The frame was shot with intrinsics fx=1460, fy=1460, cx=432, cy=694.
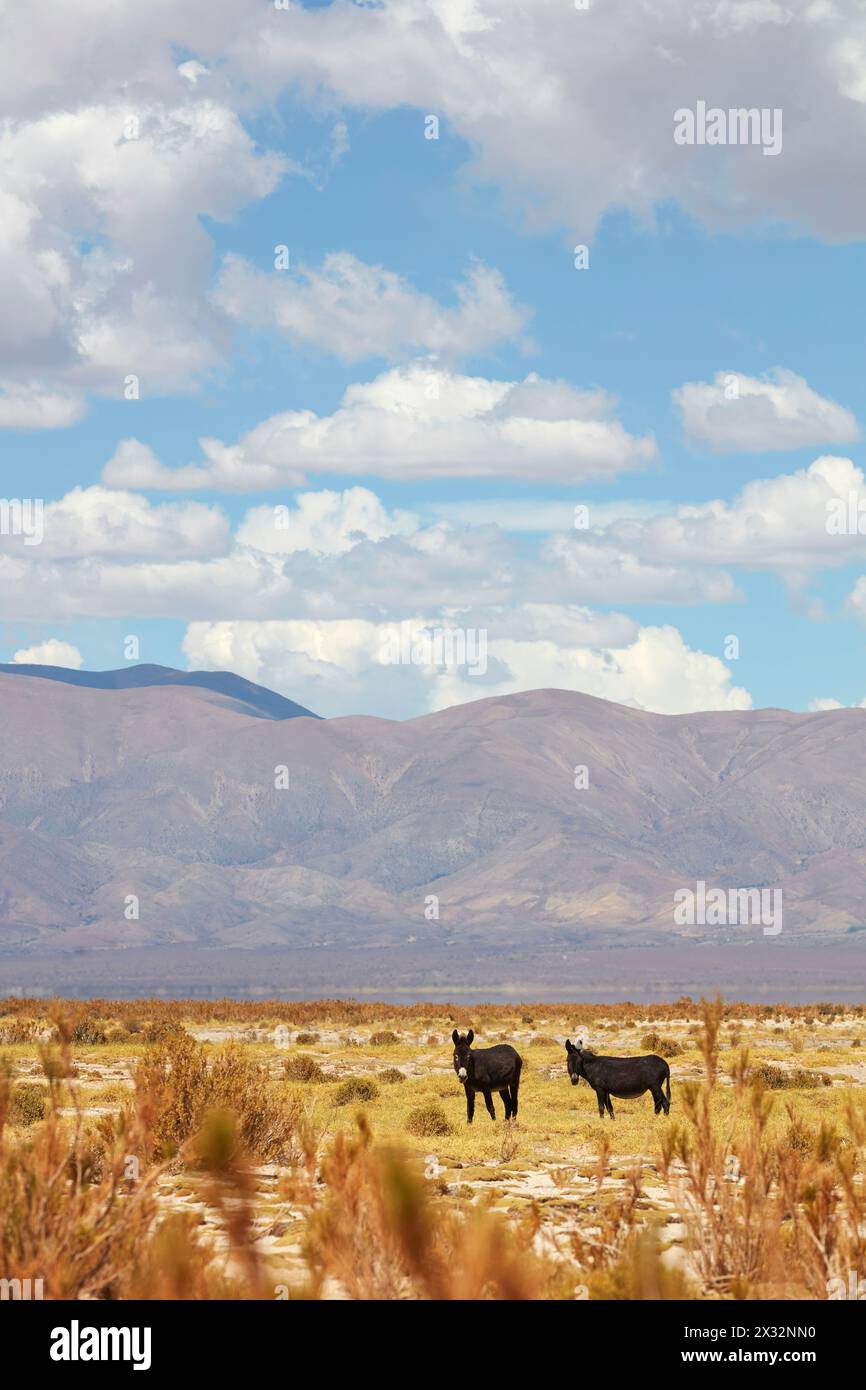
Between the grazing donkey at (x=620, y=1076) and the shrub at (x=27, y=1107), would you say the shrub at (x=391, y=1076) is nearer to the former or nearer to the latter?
the grazing donkey at (x=620, y=1076)

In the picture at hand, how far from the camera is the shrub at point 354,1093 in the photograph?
23.0 m

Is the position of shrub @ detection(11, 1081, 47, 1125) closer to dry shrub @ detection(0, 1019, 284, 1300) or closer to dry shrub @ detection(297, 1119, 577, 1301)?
dry shrub @ detection(0, 1019, 284, 1300)

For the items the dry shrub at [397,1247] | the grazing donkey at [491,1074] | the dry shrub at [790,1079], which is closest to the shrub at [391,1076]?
the dry shrub at [790,1079]

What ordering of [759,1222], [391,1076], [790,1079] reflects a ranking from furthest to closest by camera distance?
[391,1076] → [790,1079] → [759,1222]

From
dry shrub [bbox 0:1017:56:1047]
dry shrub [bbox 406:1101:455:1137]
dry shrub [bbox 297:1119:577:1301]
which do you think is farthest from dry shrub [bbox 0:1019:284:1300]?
dry shrub [bbox 0:1017:56:1047]

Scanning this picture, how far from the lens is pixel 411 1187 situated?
6.15 m

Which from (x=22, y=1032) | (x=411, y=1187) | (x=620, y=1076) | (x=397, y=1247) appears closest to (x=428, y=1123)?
(x=620, y=1076)

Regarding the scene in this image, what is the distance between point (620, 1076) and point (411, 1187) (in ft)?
46.8

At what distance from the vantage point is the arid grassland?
7.14 m

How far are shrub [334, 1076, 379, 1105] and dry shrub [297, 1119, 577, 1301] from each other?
14935mm

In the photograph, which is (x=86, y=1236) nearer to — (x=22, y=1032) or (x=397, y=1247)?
(x=397, y=1247)

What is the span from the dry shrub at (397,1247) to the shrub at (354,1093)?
588 inches

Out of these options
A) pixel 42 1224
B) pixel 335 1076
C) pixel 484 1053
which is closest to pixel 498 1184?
pixel 484 1053
